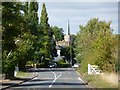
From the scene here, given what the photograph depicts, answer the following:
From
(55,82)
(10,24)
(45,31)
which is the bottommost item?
(55,82)

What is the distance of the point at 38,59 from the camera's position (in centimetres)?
12269

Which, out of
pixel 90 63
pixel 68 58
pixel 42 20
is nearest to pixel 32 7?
pixel 42 20

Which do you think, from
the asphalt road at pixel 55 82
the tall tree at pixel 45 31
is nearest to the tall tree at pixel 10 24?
the asphalt road at pixel 55 82

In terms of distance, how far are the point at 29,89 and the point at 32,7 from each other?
259 ft

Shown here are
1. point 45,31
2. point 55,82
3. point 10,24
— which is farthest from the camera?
point 45,31

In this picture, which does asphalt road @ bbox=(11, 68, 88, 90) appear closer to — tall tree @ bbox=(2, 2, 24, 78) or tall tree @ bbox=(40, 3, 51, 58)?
tall tree @ bbox=(2, 2, 24, 78)

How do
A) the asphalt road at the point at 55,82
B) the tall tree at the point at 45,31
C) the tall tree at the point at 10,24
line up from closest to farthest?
1. the tall tree at the point at 10,24
2. the asphalt road at the point at 55,82
3. the tall tree at the point at 45,31

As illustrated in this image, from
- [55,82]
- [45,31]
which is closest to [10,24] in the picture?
[55,82]

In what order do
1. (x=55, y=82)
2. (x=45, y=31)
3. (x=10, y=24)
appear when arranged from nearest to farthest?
1. (x=10, y=24)
2. (x=55, y=82)
3. (x=45, y=31)

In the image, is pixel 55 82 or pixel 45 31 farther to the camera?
pixel 45 31

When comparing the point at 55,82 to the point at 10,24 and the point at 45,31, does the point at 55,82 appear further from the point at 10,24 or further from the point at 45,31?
the point at 45,31

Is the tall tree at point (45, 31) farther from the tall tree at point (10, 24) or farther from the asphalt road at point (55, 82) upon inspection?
the tall tree at point (10, 24)

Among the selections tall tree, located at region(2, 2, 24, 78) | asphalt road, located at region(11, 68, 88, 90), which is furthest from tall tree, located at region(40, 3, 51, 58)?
tall tree, located at region(2, 2, 24, 78)

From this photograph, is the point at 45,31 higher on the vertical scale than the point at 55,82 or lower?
higher
